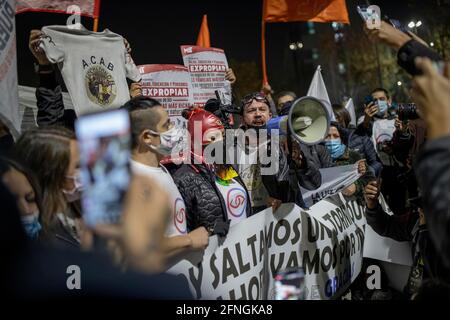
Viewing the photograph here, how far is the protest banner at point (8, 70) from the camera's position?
3.14 meters

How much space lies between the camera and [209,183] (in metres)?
3.06

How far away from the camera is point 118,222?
113 cm

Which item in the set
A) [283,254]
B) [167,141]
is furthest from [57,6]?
[283,254]

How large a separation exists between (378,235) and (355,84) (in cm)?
4046

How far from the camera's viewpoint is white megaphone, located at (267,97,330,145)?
3.31 metres

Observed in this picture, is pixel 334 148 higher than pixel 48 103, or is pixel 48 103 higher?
pixel 48 103

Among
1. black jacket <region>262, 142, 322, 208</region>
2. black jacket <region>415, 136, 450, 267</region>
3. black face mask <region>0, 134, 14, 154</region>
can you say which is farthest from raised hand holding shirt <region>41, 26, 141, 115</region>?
black jacket <region>415, 136, 450, 267</region>

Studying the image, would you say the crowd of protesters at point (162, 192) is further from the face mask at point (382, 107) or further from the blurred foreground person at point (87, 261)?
the face mask at point (382, 107)

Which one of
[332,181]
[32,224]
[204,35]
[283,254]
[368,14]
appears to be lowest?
[283,254]

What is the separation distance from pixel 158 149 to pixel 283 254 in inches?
47.2

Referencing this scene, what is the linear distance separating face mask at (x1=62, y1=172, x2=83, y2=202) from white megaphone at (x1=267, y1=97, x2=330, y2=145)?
5.67 feet

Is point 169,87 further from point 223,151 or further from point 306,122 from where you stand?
Result: point 306,122

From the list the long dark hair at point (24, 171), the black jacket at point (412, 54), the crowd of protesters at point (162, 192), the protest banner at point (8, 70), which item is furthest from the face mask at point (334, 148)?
the long dark hair at point (24, 171)
